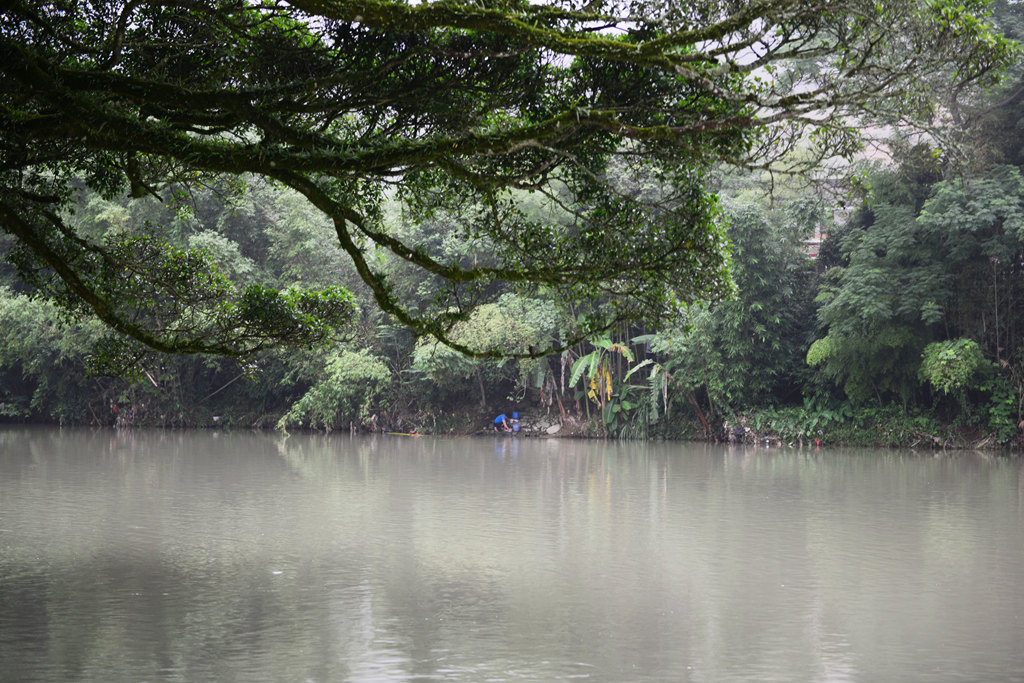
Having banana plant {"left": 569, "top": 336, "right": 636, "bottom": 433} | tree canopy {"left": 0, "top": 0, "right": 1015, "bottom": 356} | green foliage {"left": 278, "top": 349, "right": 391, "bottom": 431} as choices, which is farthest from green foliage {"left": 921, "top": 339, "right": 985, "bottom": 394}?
tree canopy {"left": 0, "top": 0, "right": 1015, "bottom": 356}

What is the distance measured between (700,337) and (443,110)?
56.8ft

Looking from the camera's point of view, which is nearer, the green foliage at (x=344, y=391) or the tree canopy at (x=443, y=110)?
the tree canopy at (x=443, y=110)

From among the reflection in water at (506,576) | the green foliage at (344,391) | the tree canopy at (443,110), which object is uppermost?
the tree canopy at (443,110)

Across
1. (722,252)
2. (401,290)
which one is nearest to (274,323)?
(722,252)

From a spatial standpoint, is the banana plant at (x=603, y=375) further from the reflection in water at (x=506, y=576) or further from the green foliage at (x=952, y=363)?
the reflection in water at (x=506, y=576)

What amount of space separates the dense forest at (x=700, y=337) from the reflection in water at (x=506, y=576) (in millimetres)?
5773

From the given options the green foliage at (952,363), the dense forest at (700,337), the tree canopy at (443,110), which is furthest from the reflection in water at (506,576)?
the dense forest at (700,337)

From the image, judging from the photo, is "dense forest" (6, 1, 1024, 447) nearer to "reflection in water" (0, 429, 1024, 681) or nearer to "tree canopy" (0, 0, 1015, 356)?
"reflection in water" (0, 429, 1024, 681)

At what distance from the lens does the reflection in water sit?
597 centimetres

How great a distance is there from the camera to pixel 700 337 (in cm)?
2447

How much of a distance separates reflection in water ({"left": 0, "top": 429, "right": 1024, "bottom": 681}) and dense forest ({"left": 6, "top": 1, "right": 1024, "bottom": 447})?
577 centimetres

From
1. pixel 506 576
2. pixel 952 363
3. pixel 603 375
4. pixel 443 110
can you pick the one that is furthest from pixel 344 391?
pixel 443 110

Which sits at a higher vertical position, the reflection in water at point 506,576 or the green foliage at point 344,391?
the green foliage at point 344,391

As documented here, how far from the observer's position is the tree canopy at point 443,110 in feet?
21.8
